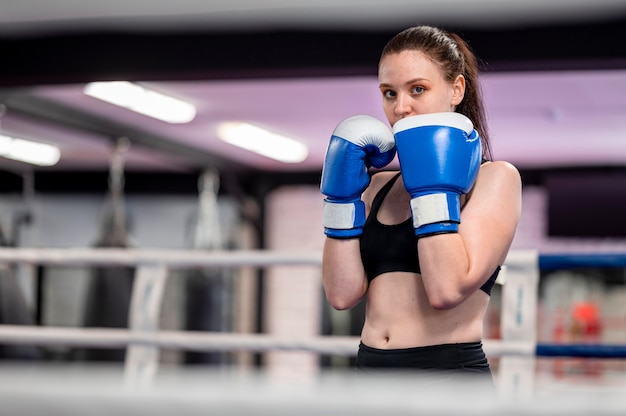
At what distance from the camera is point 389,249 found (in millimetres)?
1349

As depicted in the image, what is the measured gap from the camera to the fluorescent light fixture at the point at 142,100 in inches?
185

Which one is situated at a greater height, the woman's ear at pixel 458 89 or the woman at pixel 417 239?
the woman's ear at pixel 458 89

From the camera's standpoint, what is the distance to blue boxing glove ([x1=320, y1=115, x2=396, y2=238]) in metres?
1.38

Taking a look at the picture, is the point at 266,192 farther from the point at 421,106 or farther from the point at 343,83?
the point at 421,106

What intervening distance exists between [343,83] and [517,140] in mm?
1984

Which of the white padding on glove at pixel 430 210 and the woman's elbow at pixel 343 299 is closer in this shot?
the white padding on glove at pixel 430 210

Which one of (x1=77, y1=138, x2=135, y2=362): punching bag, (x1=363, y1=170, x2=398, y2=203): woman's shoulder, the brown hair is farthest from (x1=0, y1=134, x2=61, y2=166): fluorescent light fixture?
the brown hair

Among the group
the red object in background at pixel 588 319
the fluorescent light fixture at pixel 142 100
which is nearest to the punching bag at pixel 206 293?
the fluorescent light fixture at pixel 142 100

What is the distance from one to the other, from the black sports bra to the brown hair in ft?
0.75

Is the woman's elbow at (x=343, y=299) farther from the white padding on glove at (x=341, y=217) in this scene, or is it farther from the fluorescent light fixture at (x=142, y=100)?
the fluorescent light fixture at (x=142, y=100)

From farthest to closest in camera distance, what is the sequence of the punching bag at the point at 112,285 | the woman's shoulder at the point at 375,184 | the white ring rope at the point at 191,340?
the punching bag at the point at 112,285 → the white ring rope at the point at 191,340 → the woman's shoulder at the point at 375,184

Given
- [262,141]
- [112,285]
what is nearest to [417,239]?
[112,285]

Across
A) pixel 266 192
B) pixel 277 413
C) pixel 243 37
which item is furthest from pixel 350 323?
pixel 277 413

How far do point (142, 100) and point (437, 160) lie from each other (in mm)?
3864
